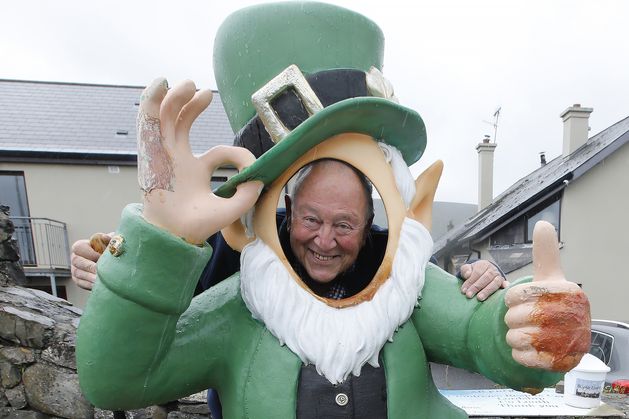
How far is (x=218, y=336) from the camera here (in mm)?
1285

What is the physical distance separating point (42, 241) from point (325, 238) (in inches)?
407

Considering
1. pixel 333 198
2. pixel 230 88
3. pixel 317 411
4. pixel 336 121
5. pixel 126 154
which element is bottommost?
pixel 317 411

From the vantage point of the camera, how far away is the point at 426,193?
1426 mm

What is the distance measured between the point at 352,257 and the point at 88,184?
30.8ft

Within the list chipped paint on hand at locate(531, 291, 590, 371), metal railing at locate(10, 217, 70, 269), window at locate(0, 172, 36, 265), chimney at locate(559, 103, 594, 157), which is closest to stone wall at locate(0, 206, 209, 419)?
chipped paint on hand at locate(531, 291, 590, 371)

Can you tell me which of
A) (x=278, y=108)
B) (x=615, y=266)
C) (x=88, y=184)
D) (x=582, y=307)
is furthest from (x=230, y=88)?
(x=615, y=266)

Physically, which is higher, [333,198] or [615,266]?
[615,266]

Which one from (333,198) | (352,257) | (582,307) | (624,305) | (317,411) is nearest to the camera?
(582,307)

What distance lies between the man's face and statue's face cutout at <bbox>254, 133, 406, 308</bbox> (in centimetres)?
4

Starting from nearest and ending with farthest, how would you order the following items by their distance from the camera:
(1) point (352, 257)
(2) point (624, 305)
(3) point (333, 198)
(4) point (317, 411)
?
(4) point (317, 411) → (3) point (333, 198) → (1) point (352, 257) → (2) point (624, 305)

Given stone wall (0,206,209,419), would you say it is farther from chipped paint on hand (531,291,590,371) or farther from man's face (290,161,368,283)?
chipped paint on hand (531,291,590,371)

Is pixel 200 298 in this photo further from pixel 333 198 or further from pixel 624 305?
pixel 624 305

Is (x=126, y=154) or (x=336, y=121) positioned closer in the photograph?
(x=336, y=121)

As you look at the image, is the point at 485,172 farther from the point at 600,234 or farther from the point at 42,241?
the point at 42,241
